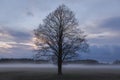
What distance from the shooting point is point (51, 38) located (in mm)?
62969

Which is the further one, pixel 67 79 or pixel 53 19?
pixel 53 19

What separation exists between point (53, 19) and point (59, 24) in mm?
1539

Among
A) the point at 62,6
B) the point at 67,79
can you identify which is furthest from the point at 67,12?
the point at 67,79

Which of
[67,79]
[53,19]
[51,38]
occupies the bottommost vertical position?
[67,79]

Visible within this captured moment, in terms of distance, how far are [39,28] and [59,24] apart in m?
4.02

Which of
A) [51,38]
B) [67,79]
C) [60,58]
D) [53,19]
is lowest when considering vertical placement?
[67,79]

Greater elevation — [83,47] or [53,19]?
[53,19]

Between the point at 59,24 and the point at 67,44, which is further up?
the point at 59,24

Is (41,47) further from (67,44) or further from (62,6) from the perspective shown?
(62,6)

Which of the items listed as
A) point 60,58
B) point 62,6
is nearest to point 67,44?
point 60,58

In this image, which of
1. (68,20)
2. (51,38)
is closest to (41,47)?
(51,38)

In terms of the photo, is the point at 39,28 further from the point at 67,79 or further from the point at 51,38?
the point at 67,79

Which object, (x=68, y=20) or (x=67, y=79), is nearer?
(x=67, y=79)

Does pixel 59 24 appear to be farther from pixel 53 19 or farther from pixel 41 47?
pixel 41 47
